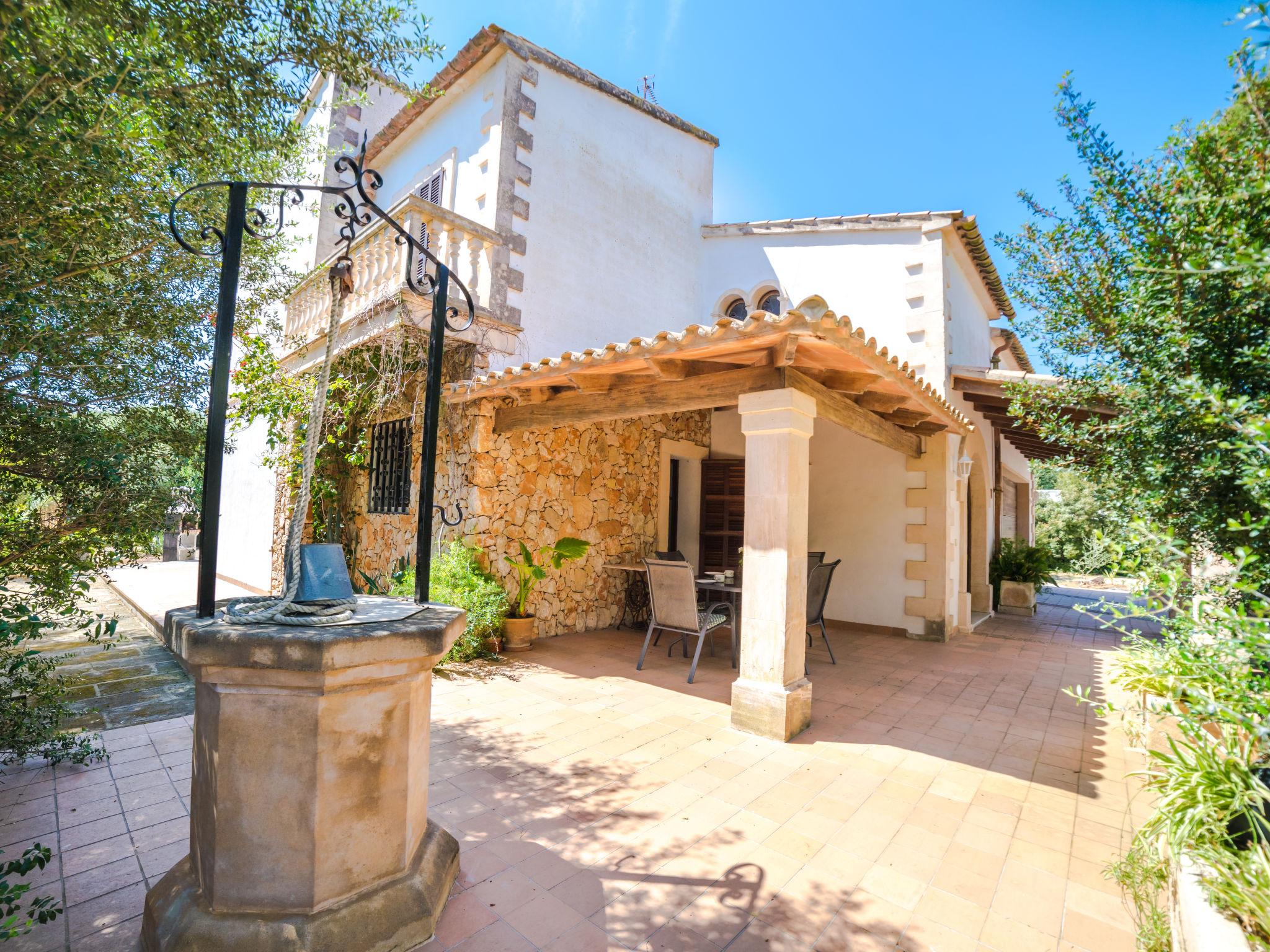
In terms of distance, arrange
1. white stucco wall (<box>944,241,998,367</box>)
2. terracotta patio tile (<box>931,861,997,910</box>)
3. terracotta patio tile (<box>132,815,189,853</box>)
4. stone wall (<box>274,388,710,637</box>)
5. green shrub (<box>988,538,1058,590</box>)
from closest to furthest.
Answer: terracotta patio tile (<box>931,861,997,910</box>) → terracotta patio tile (<box>132,815,189,853</box>) → stone wall (<box>274,388,710,637</box>) → white stucco wall (<box>944,241,998,367</box>) → green shrub (<box>988,538,1058,590</box>)

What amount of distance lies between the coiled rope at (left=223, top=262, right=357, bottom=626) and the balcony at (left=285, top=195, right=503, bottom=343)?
365 cm

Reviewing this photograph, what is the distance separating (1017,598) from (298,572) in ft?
34.3

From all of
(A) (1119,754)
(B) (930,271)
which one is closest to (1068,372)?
(A) (1119,754)

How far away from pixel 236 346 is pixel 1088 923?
8.01m

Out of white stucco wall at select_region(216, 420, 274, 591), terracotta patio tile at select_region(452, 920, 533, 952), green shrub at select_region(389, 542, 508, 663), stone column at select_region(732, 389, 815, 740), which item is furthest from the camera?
white stucco wall at select_region(216, 420, 274, 591)

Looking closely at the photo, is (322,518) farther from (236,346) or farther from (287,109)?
(287,109)


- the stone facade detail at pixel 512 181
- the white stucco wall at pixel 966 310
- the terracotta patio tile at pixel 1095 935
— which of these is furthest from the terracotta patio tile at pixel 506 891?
the white stucco wall at pixel 966 310

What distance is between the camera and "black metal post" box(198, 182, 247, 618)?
5.40 feet

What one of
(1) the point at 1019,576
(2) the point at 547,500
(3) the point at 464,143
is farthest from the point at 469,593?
(1) the point at 1019,576

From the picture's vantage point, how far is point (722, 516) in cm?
777

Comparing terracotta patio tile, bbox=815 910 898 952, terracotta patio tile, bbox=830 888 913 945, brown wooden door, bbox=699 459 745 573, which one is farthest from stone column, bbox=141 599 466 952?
brown wooden door, bbox=699 459 745 573

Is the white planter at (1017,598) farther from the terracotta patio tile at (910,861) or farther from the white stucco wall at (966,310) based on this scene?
the terracotta patio tile at (910,861)

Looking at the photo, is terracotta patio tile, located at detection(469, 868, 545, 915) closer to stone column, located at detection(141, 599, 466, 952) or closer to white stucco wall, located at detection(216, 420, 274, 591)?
stone column, located at detection(141, 599, 466, 952)

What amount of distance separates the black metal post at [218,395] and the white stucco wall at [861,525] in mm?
6564
